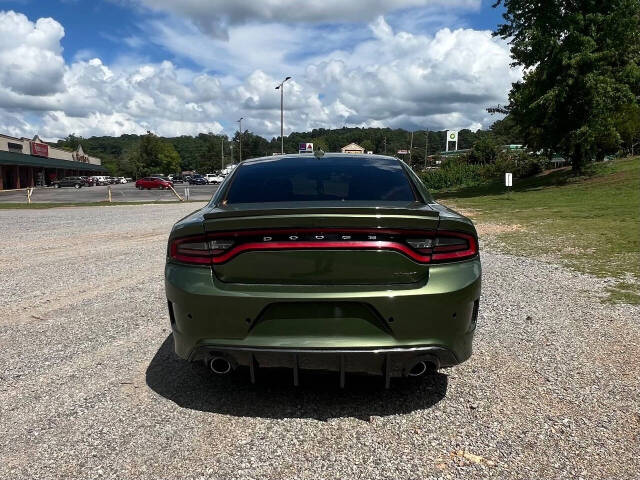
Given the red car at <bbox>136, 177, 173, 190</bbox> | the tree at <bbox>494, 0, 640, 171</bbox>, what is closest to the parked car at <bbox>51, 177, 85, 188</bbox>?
the red car at <bbox>136, 177, 173, 190</bbox>

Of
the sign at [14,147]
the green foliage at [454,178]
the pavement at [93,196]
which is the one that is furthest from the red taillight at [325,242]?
the sign at [14,147]

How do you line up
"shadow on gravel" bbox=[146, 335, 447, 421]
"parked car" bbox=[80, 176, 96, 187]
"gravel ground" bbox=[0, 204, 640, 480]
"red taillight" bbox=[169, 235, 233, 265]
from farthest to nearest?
"parked car" bbox=[80, 176, 96, 187] → "shadow on gravel" bbox=[146, 335, 447, 421] → "red taillight" bbox=[169, 235, 233, 265] → "gravel ground" bbox=[0, 204, 640, 480]

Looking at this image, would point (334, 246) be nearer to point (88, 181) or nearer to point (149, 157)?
point (88, 181)

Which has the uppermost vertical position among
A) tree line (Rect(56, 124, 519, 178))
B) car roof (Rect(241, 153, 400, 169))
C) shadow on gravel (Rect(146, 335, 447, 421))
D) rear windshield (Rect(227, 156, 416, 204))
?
tree line (Rect(56, 124, 519, 178))

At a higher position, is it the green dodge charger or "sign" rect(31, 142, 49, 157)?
"sign" rect(31, 142, 49, 157)

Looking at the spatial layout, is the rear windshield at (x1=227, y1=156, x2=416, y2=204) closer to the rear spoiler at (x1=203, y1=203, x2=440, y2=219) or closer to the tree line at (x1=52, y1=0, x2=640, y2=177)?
the rear spoiler at (x1=203, y1=203, x2=440, y2=219)

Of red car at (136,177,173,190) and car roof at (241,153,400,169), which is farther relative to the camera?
red car at (136,177,173,190)

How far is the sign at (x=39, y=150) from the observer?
6897 centimetres

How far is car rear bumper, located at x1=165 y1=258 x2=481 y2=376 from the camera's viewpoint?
2.62 metres

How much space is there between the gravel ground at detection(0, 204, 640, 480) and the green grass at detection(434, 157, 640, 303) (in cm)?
239

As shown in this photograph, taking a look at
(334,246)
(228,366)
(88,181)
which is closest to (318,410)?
(228,366)

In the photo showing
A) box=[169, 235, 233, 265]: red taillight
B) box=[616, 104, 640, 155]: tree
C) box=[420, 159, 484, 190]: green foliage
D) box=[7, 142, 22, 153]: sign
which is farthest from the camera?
box=[7, 142, 22, 153]: sign

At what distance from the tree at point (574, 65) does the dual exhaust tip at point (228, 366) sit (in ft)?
77.1

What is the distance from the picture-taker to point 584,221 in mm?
13141
